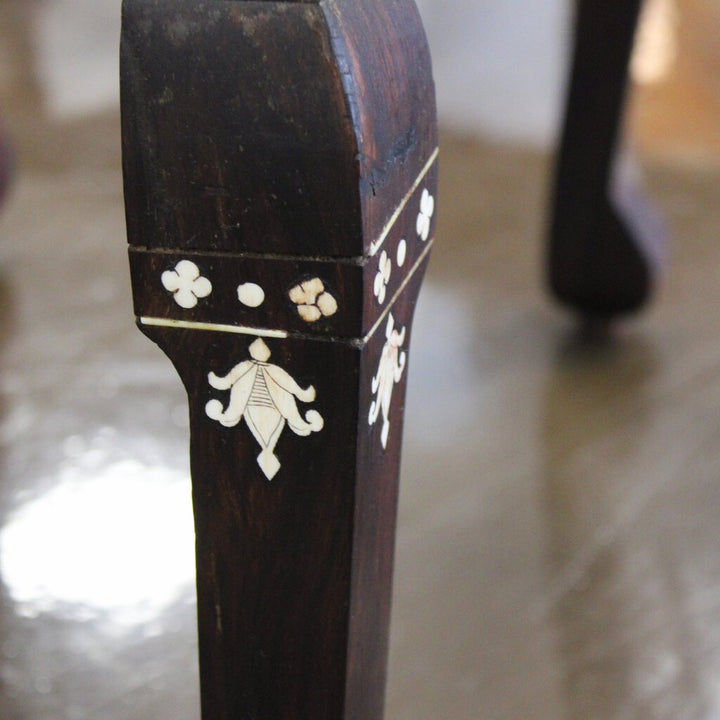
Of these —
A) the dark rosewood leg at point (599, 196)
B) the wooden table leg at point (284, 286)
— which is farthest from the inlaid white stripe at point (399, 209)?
the dark rosewood leg at point (599, 196)

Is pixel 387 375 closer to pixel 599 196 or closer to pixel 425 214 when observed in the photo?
pixel 425 214

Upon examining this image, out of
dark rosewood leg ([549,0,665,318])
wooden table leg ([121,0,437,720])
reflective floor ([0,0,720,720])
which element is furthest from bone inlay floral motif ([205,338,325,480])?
dark rosewood leg ([549,0,665,318])

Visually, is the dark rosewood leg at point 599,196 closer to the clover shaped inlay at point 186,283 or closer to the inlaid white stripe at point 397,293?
the inlaid white stripe at point 397,293

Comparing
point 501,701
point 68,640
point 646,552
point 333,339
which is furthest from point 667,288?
point 333,339

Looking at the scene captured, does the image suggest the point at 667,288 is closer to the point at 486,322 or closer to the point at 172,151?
the point at 486,322

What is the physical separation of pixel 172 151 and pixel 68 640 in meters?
0.55

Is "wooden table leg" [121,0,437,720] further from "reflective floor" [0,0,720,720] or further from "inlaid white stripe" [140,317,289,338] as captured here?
"reflective floor" [0,0,720,720]

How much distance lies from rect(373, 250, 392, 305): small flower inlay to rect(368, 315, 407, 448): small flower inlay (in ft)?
0.08

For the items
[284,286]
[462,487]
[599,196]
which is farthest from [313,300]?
[599,196]

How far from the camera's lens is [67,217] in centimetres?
157

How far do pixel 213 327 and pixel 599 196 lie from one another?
859 millimetres

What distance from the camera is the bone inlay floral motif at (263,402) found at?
482 millimetres

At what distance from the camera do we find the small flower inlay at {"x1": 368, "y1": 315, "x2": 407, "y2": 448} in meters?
0.50

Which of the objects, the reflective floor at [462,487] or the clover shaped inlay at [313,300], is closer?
the clover shaped inlay at [313,300]
